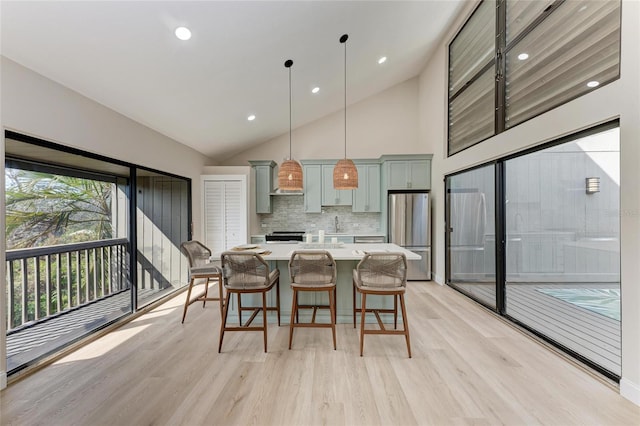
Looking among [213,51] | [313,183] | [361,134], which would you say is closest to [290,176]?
[213,51]

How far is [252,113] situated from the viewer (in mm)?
4332

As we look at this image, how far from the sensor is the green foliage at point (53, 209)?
240cm

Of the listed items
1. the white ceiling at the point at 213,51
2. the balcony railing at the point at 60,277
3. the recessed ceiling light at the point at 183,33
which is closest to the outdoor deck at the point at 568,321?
the white ceiling at the point at 213,51

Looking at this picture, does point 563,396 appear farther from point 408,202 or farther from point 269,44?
point 269,44

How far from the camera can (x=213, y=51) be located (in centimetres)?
267

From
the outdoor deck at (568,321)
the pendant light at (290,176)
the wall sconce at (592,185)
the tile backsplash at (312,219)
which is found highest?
the pendant light at (290,176)

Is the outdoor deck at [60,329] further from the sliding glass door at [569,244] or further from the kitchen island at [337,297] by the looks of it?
the sliding glass door at [569,244]

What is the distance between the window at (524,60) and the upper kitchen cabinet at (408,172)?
0.77 meters

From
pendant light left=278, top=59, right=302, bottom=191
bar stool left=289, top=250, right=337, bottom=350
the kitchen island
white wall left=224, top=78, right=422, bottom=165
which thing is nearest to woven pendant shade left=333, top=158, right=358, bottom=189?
pendant light left=278, top=59, right=302, bottom=191

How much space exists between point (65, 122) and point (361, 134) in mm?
4961

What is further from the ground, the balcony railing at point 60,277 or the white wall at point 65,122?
the white wall at point 65,122

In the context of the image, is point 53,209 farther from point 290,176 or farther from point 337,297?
point 337,297

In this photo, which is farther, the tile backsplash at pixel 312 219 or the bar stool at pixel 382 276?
the tile backsplash at pixel 312 219

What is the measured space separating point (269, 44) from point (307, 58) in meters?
0.70
